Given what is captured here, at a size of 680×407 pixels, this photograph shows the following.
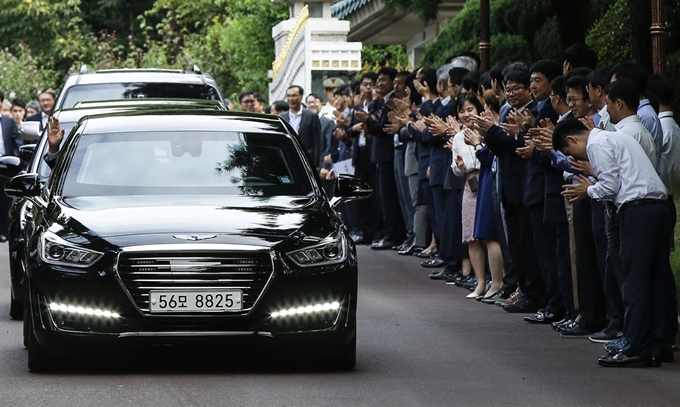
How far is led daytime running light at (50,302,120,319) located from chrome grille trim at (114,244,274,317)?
166 mm

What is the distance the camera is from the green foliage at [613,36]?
20973 mm

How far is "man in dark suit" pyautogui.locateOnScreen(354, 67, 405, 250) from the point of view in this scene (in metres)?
21.4

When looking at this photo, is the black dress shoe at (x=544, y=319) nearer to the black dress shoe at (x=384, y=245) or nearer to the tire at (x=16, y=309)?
the tire at (x=16, y=309)

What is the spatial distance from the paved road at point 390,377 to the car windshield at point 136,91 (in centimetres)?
492

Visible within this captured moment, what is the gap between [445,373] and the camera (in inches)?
444

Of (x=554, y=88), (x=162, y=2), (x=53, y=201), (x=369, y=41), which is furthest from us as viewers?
(x=162, y=2)

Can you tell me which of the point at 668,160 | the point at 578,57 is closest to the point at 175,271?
the point at 668,160

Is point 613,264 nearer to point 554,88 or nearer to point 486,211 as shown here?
point 554,88

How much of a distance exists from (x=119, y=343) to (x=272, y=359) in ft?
4.51

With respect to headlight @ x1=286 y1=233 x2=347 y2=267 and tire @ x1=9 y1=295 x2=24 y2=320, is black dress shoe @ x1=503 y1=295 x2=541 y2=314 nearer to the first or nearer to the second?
tire @ x1=9 y1=295 x2=24 y2=320

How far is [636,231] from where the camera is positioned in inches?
459

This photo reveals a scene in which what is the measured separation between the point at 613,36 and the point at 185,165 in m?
10.1

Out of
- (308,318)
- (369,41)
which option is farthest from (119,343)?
(369,41)

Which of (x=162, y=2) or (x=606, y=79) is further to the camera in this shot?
(x=162, y=2)
